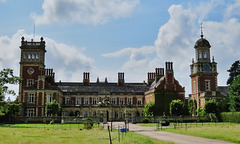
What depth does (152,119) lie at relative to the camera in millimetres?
56000

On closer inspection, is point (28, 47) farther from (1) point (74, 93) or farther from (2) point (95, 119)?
(2) point (95, 119)

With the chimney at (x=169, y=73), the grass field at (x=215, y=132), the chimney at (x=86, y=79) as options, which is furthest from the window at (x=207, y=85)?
the chimney at (x=86, y=79)

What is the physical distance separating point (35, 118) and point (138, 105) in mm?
25601

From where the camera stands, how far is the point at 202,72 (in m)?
64.8

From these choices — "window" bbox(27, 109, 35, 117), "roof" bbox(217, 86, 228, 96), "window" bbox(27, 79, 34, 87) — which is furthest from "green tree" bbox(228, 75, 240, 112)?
"window" bbox(27, 79, 34, 87)

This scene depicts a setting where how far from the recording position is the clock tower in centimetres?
6438

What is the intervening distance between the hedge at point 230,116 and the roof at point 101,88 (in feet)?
77.0

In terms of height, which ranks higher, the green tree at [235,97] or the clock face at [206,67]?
the clock face at [206,67]

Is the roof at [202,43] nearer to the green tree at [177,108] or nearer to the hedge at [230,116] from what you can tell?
the green tree at [177,108]

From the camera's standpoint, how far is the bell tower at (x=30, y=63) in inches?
2584

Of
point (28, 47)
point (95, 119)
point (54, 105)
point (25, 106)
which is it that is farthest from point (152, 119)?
point (28, 47)

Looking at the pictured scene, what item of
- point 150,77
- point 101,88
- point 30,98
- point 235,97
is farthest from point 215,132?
point 150,77

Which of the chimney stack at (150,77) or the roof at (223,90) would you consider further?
the chimney stack at (150,77)

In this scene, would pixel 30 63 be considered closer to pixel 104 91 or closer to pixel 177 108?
pixel 104 91
